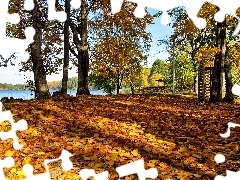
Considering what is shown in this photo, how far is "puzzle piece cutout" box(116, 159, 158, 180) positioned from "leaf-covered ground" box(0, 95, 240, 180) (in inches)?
4.2

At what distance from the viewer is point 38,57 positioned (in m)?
12.2

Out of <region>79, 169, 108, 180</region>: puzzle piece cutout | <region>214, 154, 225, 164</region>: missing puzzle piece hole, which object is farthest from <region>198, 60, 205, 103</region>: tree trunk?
<region>79, 169, 108, 180</region>: puzzle piece cutout

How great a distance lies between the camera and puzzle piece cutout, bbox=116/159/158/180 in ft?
15.5

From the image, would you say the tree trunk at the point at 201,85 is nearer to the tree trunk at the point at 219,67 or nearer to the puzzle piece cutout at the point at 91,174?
the tree trunk at the point at 219,67

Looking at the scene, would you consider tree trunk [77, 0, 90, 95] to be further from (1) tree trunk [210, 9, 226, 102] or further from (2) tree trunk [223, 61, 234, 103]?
(2) tree trunk [223, 61, 234, 103]

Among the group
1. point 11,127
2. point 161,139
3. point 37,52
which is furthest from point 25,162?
point 37,52

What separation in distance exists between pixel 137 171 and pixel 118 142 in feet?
4.49

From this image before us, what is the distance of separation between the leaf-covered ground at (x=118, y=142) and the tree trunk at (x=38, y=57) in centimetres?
323

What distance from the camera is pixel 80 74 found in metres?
17.7

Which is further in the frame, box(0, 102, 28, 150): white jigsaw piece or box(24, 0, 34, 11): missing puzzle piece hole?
box(24, 0, 34, 11): missing puzzle piece hole

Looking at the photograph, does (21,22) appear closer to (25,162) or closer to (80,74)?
(80,74)

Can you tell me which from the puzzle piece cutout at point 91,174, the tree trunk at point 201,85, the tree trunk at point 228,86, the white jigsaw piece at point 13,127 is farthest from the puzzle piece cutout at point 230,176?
the tree trunk at point 201,85

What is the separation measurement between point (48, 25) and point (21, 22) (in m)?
2.56

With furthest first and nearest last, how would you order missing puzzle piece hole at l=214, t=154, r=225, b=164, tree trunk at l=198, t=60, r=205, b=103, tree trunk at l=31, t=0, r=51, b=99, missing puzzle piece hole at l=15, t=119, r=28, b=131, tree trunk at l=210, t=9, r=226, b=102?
1. tree trunk at l=198, t=60, r=205, b=103
2. tree trunk at l=210, t=9, r=226, b=102
3. tree trunk at l=31, t=0, r=51, b=99
4. missing puzzle piece hole at l=15, t=119, r=28, b=131
5. missing puzzle piece hole at l=214, t=154, r=225, b=164
